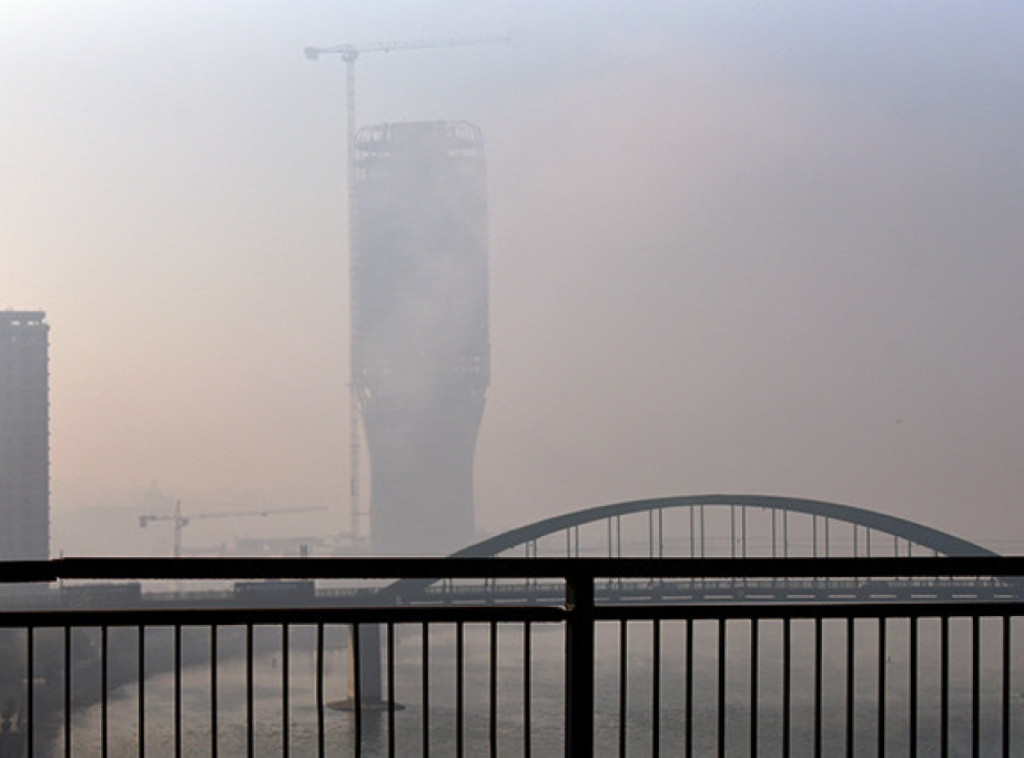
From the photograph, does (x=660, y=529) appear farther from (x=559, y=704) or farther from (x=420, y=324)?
(x=420, y=324)

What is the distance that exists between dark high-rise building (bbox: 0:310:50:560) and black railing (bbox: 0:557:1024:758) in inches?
919

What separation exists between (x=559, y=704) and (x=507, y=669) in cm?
2067

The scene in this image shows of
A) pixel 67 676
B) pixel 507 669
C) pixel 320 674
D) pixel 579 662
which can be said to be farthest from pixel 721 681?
pixel 507 669

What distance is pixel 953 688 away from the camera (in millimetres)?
60125

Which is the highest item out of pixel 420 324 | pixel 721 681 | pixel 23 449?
pixel 420 324

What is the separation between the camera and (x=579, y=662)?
3273mm

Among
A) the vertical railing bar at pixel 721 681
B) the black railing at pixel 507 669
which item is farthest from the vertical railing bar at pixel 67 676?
the vertical railing bar at pixel 721 681

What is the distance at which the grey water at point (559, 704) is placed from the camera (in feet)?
165

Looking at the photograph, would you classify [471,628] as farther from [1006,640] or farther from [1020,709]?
[1006,640]

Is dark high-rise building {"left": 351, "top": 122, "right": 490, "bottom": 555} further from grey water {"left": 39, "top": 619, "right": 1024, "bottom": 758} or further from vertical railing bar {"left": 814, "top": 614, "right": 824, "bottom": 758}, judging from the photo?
vertical railing bar {"left": 814, "top": 614, "right": 824, "bottom": 758}

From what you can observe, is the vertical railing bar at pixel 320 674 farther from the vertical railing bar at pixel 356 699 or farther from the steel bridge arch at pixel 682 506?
the steel bridge arch at pixel 682 506

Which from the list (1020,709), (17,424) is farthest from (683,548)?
(17,424)

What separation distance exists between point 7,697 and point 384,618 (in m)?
58.6

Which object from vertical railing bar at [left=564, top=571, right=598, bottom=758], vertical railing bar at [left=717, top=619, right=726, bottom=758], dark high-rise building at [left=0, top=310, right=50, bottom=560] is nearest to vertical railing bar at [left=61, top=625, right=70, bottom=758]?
vertical railing bar at [left=564, top=571, right=598, bottom=758]
